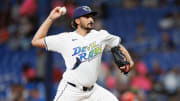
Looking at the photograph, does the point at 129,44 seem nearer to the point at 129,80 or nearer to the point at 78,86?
the point at 129,80

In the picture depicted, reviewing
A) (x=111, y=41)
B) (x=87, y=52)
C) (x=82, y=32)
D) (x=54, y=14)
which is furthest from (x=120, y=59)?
(x=54, y=14)

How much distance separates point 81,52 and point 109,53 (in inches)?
233

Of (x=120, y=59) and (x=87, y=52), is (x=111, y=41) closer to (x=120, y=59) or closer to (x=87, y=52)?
(x=120, y=59)

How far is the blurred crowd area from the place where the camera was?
391 inches

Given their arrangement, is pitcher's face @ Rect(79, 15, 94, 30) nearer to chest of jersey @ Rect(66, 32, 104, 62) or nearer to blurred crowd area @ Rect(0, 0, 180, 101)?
chest of jersey @ Rect(66, 32, 104, 62)

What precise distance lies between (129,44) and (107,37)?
6.60 metres

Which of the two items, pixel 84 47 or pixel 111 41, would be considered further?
pixel 111 41

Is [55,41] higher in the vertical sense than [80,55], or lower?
higher

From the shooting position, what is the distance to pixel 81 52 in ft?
18.5

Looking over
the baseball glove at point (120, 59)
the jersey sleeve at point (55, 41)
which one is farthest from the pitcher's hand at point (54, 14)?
the baseball glove at point (120, 59)

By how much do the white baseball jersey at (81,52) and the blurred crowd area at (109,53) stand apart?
2.36 meters

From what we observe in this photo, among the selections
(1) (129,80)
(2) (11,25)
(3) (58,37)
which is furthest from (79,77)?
(2) (11,25)

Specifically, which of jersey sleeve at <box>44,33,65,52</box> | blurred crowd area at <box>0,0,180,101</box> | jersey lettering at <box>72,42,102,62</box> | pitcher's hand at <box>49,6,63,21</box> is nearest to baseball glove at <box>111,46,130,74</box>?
jersey lettering at <box>72,42,102,62</box>

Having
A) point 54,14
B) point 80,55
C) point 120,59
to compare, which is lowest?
point 120,59
